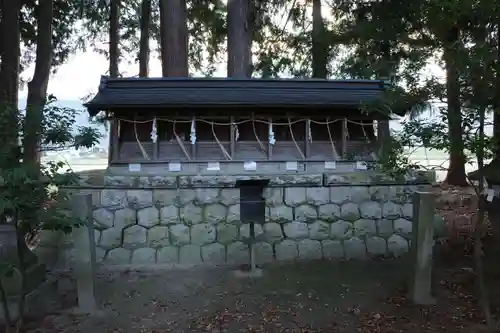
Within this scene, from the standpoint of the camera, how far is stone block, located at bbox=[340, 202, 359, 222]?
23.5 ft

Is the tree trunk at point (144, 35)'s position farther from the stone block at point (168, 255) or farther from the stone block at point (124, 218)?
the stone block at point (168, 255)

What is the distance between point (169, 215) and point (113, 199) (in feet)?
2.84

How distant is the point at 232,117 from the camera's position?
7023 mm

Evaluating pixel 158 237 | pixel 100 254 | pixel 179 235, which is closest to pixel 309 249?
pixel 179 235

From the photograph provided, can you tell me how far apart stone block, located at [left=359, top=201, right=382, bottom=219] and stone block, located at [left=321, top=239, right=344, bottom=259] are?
60 centimetres

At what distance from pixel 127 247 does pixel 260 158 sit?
242 centimetres

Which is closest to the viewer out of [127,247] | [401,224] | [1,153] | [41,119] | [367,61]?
[1,153]

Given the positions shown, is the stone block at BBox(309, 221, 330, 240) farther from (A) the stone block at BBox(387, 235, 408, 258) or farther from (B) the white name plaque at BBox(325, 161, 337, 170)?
(A) the stone block at BBox(387, 235, 408, 258)

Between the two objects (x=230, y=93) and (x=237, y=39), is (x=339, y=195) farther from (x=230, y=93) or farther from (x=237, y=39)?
(x=237, y=39)

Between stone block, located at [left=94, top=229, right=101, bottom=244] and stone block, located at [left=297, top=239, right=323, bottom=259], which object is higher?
stone block, located at [left=94, top=229, right=101, bottom=244]

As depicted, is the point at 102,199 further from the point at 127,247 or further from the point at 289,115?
the point at 289,115

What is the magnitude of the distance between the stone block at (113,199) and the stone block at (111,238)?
0.34 m

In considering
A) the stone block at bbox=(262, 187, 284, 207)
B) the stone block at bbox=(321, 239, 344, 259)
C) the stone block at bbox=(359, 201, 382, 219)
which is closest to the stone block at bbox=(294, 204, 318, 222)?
the stone block at bbox=(262, 187, 284, 207)

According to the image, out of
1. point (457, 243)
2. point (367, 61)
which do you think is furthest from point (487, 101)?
point (367, 61)
